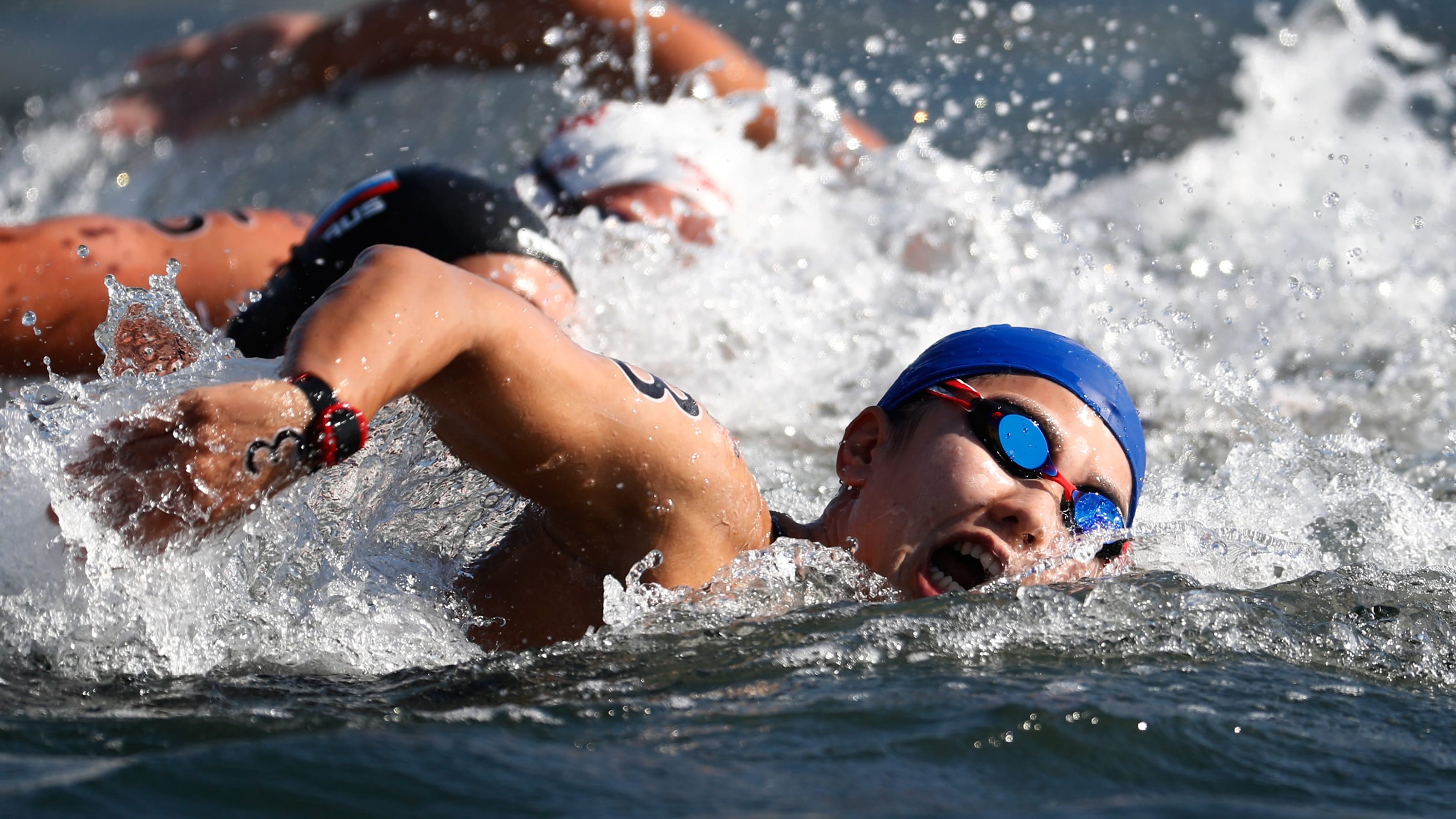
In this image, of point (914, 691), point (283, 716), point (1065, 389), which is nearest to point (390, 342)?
point (283, 716)

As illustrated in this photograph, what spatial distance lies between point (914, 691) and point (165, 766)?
99 centimetres

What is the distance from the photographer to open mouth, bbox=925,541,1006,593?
249 cm

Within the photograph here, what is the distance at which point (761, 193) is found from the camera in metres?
5.76

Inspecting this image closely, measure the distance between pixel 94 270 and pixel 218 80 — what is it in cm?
320

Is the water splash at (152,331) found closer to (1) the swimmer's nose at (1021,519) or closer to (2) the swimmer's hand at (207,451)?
(2) the swimmer's hand at (207,451)

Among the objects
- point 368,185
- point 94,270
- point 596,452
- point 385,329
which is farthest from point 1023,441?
point 94,270

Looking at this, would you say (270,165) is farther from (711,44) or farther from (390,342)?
(390,342)

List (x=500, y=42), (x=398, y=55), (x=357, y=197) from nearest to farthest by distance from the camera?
(x=357, y=197)
(x=500, y=42)
(x=398, y=55)

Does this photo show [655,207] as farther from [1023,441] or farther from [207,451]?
[207,451]

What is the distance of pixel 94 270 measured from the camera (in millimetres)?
4293

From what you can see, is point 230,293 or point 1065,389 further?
point 230,293

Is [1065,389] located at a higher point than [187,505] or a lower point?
lower

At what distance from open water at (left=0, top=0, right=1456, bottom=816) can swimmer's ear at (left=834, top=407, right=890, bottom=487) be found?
21 centimetres

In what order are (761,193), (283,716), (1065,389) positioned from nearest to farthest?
(283,716), (1065,389), (761,193)
